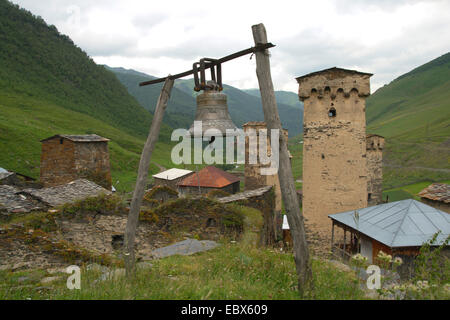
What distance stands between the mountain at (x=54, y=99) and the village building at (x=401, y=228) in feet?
101

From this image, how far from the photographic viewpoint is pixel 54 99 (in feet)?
227

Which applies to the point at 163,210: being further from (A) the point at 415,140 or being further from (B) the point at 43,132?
(A) the point at 415,140

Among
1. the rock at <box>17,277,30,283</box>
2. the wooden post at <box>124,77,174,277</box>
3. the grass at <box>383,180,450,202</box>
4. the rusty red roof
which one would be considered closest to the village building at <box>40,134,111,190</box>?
the rusty red roof

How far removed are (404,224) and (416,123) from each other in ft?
295

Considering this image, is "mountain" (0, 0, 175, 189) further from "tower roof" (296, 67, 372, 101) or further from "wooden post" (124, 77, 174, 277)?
"wooden post" (124, 77, 174, 277)

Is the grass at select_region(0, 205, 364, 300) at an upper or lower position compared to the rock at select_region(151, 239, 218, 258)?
upper

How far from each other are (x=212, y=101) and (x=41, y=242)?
5.17 metres

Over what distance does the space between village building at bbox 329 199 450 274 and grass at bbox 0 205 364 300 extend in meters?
4.95

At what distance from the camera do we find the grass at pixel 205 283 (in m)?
3.55

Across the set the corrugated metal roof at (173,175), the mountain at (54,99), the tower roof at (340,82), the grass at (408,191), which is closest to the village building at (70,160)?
the corrugated metal roof at (173,175)

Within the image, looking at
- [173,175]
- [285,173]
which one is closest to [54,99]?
[173,175]

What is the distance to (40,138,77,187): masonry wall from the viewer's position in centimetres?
2041

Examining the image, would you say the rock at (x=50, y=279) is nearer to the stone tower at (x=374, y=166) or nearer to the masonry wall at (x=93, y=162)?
the masonry wall at (x=93, y=162)
